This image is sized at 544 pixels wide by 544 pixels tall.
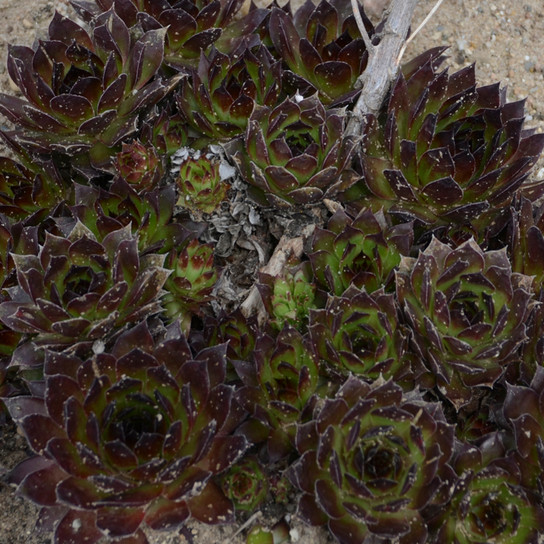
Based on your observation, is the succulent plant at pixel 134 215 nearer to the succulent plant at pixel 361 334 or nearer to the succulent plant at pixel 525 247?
the succulent plant at pixel 361 334

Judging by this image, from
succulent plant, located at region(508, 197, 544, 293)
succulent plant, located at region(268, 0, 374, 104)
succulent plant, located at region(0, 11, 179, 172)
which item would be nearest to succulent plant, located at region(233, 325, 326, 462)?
succulent plant, located at region(508, 197, 544, 293)

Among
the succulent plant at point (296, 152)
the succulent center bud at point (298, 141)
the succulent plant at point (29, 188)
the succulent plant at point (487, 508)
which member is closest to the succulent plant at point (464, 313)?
the succulent plant at point (487, 508)

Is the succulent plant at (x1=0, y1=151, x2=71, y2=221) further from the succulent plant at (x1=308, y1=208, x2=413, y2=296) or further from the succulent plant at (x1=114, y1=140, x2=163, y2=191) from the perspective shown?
the succulent plant at (x1=308, y1=208, x2=413, y2=296)

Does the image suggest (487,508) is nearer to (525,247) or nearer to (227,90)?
(525,247)

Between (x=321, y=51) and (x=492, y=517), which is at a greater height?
(x=321, y=51)

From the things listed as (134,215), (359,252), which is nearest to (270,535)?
(359,252)

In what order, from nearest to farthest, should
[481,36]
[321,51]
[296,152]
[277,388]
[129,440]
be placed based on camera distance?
[129,440] < [277,388] < [296,152] < [321,51] < [481,36]
